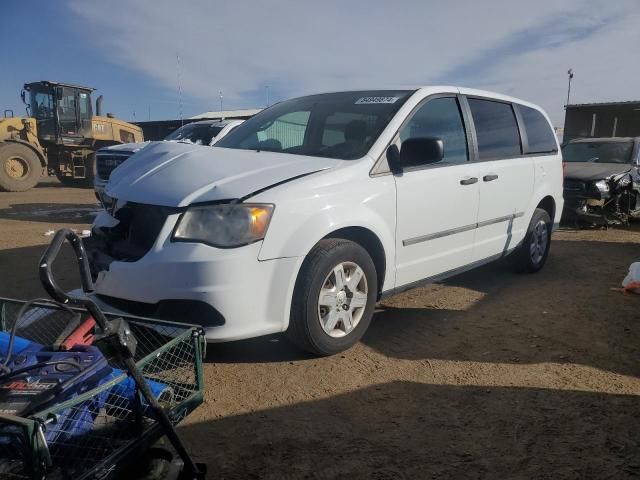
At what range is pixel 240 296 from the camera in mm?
2816

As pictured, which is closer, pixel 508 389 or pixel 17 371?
pixel 17 371

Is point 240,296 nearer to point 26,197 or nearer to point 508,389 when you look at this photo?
point 508,389

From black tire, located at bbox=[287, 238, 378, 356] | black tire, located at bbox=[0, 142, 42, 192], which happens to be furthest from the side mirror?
black tire, located at bbox=[0, 142, 42, 192]

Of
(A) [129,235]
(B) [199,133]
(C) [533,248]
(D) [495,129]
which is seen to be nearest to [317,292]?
(A) [129,235]

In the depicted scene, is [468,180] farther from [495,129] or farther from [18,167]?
[18,167]

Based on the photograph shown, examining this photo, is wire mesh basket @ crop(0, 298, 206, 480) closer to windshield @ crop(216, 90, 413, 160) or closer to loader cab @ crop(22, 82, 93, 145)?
windshield @ crop(216, 90, 413, 160)

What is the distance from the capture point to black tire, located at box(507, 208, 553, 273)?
5.29 metres

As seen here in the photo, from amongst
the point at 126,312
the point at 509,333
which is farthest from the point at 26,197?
the point at 509,333

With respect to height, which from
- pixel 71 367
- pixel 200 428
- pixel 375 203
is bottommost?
pixel 200 428

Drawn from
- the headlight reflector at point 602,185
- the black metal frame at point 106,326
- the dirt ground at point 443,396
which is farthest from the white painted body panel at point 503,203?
the headlight reflector at point 602,185

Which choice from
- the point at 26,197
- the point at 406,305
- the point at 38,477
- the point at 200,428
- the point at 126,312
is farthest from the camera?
the point at 26,197

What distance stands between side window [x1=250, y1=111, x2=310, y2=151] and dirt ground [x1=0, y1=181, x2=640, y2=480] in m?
1.53

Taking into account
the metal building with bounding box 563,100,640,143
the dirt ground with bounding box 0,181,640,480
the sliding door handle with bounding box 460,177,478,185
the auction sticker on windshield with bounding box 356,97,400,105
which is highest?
the metal building with bounding box 563,100,640,143

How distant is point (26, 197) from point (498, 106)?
1284cm
